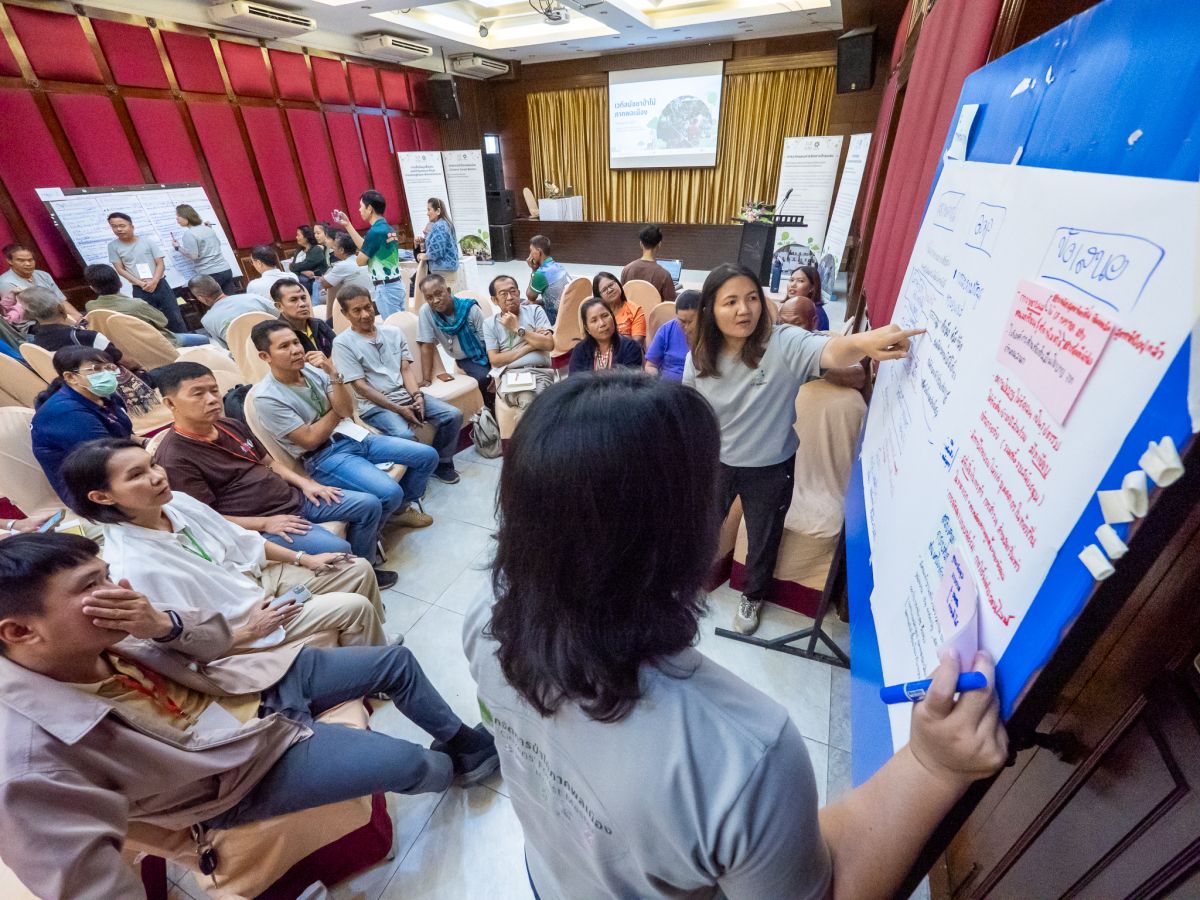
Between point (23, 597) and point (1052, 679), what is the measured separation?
1.55 meters

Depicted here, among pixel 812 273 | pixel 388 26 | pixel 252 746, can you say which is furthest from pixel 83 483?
pixel 388 26

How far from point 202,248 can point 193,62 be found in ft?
7.62

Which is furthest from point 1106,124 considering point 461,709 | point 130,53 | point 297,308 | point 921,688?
point 130,53

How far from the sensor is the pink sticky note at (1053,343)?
17.9 inches

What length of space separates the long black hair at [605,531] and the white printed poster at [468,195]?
25.6ft

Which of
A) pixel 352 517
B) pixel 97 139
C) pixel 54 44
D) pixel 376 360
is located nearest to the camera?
pixel 352 517

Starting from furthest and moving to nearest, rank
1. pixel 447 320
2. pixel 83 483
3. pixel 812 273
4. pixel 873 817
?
pixel 447 320 < pixel 812 273 < pixel 83 483 < pixel 873 817

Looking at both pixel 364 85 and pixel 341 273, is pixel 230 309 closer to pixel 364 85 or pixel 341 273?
pixel 341 273

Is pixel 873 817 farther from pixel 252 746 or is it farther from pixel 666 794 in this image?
pixel 252 746

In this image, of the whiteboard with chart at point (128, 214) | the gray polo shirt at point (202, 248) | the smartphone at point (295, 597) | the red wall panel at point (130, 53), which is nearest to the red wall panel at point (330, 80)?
the red wall panel at point (130, 53)

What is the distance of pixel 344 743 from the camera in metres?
1.27

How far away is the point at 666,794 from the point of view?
46cm

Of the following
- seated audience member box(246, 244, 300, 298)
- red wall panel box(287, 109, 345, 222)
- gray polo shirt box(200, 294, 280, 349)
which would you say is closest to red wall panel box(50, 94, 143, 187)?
red wall panel box(287, 109, 345, 222)

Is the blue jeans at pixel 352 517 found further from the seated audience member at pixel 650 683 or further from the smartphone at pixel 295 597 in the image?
the seated audience member at pixel 650 683
